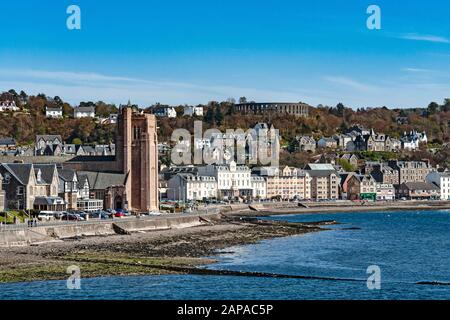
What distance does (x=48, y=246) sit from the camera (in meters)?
48.9

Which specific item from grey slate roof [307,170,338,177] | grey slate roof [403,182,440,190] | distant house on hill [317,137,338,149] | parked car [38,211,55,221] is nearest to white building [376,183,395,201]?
grey slate roof [403,182,440,190]

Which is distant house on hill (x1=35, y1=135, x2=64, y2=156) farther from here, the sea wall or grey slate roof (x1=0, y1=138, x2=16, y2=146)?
the sea wall

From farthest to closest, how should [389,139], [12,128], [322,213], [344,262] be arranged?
[389,139] < [12,128] < [322,213] < [344,262]

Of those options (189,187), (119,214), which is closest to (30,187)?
(119,214)

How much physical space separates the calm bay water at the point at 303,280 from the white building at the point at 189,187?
167 feet

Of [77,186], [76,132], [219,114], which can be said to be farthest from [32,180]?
[219,114]

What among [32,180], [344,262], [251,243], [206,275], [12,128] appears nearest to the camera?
[206,275]

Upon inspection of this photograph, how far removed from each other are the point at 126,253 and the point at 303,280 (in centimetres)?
1328

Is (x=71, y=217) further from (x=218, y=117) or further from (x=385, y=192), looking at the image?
(x=218, y=117)

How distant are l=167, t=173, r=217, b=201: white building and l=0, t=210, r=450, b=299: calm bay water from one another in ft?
167

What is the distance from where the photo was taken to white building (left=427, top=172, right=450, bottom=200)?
153 metres

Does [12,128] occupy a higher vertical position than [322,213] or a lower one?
higher
